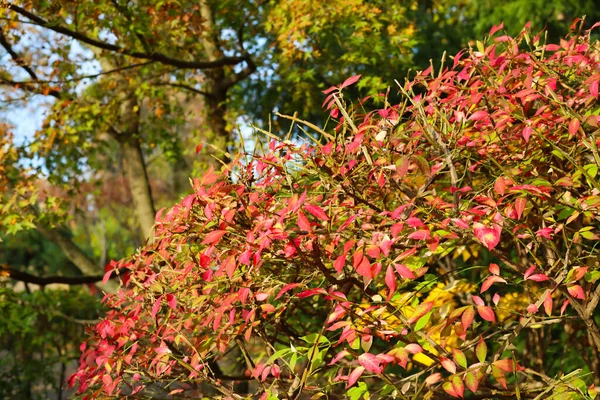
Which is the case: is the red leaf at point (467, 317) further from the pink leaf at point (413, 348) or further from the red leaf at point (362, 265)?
the red leaf at point (362, 265)

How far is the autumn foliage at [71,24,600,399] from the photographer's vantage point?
239 cm

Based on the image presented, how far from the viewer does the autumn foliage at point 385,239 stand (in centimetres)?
239

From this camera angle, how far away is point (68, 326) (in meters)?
8.20

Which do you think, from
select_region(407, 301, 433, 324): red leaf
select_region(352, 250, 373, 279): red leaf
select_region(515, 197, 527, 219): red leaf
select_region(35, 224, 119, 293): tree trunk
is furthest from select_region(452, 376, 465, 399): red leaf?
select_region(35, 224, 119, 293): tree trunk

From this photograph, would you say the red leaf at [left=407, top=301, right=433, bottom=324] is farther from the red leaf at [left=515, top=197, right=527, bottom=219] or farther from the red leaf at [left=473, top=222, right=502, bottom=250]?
the red leaf at [left=515, top=197, right=527, bottom=219]

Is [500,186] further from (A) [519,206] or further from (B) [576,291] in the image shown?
(B) [576,291]

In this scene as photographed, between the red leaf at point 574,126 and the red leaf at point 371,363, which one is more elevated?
the red leaf at point 574,126

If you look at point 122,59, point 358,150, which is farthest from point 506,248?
point 122,59

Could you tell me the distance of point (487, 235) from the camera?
90.5 inches

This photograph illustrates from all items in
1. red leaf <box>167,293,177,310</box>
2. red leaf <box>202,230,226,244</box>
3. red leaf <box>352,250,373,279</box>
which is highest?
red leaf <box>202,230,226,244</box>

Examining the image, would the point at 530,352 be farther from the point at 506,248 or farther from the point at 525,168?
the point at 525,168

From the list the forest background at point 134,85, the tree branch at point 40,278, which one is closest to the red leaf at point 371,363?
the forest background at point 134,85

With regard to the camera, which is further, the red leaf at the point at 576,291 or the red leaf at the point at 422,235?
the red leaf at the point at 576,291

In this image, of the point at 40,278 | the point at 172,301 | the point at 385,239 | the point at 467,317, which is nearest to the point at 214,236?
the point at 172,301
